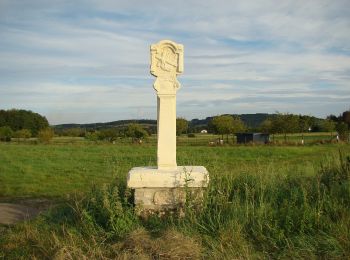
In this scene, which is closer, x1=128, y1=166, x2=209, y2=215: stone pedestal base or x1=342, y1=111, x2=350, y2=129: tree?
x1=128, y1=166, x2=209, y2=215: stone pedestal base

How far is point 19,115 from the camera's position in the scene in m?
88.8

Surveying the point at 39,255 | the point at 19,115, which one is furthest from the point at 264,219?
the point at 19,115

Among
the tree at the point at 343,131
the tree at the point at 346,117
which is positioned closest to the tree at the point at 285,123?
the tree at the point at 343,131

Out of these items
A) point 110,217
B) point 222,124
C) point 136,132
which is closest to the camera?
point 110,217

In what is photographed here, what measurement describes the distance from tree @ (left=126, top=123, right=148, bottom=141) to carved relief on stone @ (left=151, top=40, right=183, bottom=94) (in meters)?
50.2

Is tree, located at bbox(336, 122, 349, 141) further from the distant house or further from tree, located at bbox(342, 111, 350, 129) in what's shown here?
the distant house

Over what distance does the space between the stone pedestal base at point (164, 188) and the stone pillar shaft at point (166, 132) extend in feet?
1.58

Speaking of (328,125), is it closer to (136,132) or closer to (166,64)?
(136,132)

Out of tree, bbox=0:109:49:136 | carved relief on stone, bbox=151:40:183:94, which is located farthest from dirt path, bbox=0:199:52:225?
tree, bbox=0:109:49:136

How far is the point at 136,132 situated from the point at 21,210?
4825 centimetres

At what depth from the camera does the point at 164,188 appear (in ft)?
22.4

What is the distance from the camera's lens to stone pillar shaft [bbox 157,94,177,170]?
7.29m

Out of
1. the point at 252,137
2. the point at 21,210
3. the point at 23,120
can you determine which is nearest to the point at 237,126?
the point at 252,137

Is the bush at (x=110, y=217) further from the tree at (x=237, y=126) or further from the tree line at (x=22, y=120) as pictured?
the tree line at (x=22, y=120)
